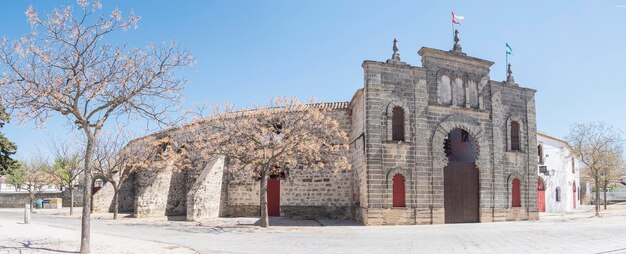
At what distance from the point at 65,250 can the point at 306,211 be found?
44.9ft

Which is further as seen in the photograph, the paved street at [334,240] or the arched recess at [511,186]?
the arched recess at [511,186]

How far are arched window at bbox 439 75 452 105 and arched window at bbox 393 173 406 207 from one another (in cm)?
440

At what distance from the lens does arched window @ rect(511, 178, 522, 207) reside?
22.0 metres

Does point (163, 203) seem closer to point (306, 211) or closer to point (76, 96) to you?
point (306, 211)

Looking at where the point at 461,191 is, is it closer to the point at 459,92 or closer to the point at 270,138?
the point at 459,92

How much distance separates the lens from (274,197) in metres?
24.1

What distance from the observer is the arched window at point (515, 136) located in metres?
22.8

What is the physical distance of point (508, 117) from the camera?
2252 centimetres

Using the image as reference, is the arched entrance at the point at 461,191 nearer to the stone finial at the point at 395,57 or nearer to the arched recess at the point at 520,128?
the arched recess at the point at 520,128

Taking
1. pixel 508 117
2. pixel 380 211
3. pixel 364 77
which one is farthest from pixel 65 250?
pixel 508 117

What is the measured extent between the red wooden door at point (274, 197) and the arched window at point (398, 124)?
7.35m

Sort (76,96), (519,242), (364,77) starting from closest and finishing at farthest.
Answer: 1. (76,96)
2. (519,242)
3. (364,77)

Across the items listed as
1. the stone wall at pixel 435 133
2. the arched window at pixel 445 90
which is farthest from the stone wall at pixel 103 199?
the arched window at pixel 445 90

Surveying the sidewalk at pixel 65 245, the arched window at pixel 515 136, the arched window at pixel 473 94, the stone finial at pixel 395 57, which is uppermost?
the stone finial at pixel 395 57
